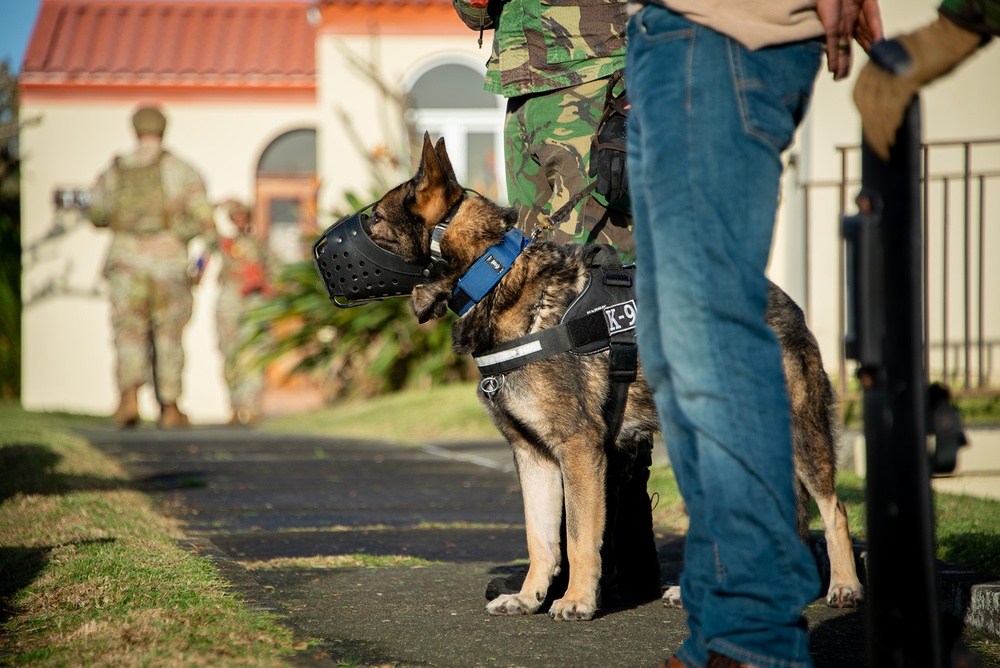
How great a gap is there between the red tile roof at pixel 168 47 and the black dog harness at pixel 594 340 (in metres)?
16.0

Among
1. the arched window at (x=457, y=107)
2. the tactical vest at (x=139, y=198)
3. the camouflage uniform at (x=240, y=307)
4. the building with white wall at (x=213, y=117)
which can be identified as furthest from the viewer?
the arched window at (x=457, y=107)

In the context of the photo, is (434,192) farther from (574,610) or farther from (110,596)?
(110,596)

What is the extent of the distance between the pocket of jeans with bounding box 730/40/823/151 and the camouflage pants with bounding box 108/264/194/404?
980 centimetres

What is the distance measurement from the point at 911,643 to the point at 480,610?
5.33ft

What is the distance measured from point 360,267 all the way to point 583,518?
1054 millimetres

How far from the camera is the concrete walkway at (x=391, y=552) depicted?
8.71 ft

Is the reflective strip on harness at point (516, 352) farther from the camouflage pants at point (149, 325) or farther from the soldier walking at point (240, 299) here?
the soldier walking at point (240, 299)

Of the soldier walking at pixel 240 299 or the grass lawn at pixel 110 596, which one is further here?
the soldier walking at pixel 240 299

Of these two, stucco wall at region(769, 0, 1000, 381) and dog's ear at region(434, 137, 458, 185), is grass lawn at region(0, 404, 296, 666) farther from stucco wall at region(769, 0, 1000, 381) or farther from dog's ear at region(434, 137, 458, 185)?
stucco wall at region(769, 0, 1000, 381)

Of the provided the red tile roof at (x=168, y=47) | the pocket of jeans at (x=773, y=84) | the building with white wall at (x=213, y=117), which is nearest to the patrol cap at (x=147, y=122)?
the building with white wall at (x=213, y=117)

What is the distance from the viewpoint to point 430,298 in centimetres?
344

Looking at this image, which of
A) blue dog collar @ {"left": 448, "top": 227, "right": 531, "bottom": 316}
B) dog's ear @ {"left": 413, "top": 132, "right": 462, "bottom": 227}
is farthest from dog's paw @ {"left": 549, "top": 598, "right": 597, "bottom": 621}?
dog's ear @ {"left": 413, "top": 132, "right": 462, "bottom": 227}

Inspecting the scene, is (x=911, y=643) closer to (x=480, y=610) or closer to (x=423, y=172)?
(x=480, y=610)

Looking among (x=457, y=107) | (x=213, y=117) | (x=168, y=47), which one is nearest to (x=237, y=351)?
(x=457, y=107)
